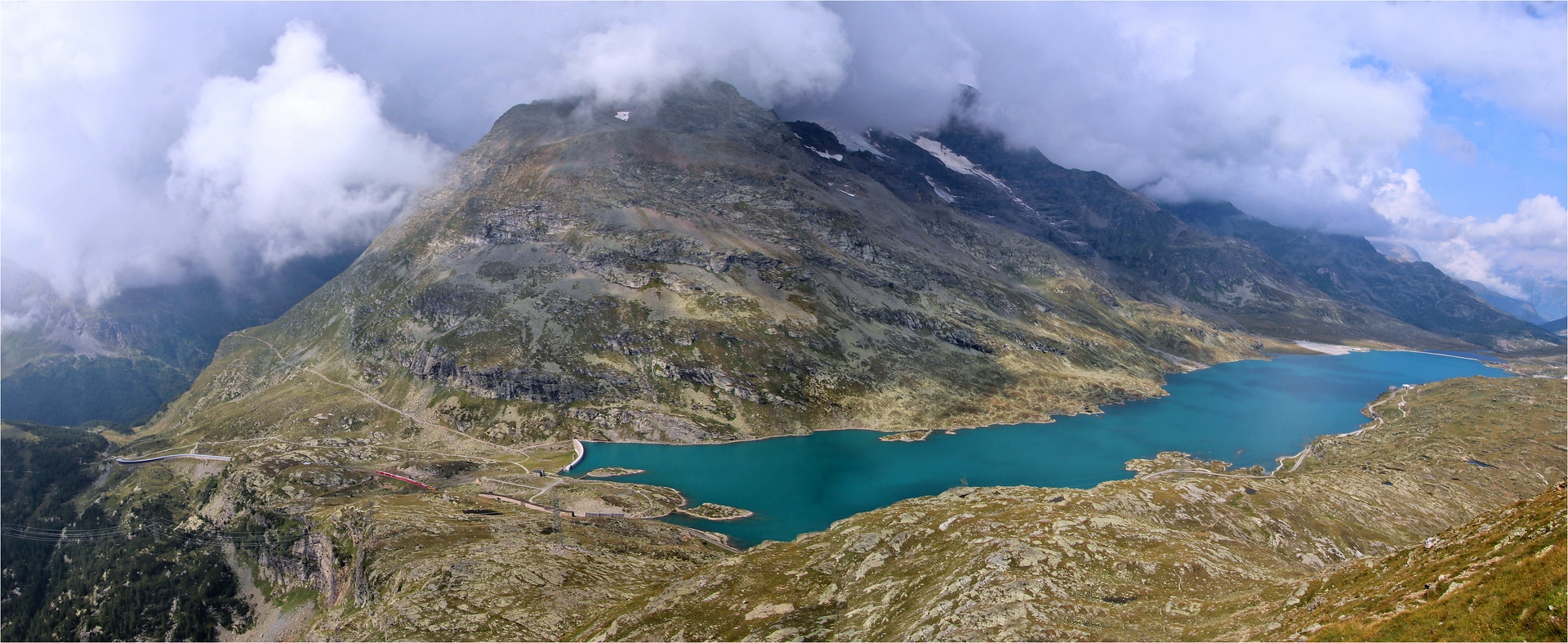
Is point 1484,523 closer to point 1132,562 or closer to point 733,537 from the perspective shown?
point 1132,562

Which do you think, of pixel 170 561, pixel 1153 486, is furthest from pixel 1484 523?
pixel 170 561

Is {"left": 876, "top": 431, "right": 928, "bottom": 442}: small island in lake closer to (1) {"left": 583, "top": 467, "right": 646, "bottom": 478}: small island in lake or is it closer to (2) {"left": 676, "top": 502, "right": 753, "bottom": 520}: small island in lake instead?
(2) {"left": 676, "top": 502, "right": 753, "bottom": 520}: small island in lake

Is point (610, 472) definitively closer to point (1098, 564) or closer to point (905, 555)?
point (905, 555)

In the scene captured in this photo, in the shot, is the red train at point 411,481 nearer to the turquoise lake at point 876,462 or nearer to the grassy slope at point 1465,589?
the turquoise lake at point 876,462

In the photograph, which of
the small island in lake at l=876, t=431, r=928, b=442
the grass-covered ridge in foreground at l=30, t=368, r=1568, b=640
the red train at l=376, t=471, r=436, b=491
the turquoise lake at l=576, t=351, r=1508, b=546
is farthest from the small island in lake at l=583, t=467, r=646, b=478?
the small island in lake at l=876, t=431, r=928, b=442

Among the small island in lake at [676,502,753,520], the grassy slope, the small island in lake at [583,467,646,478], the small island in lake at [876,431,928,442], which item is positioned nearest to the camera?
the grassy slope

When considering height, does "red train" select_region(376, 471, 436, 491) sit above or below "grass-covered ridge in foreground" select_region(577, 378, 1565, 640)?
above
